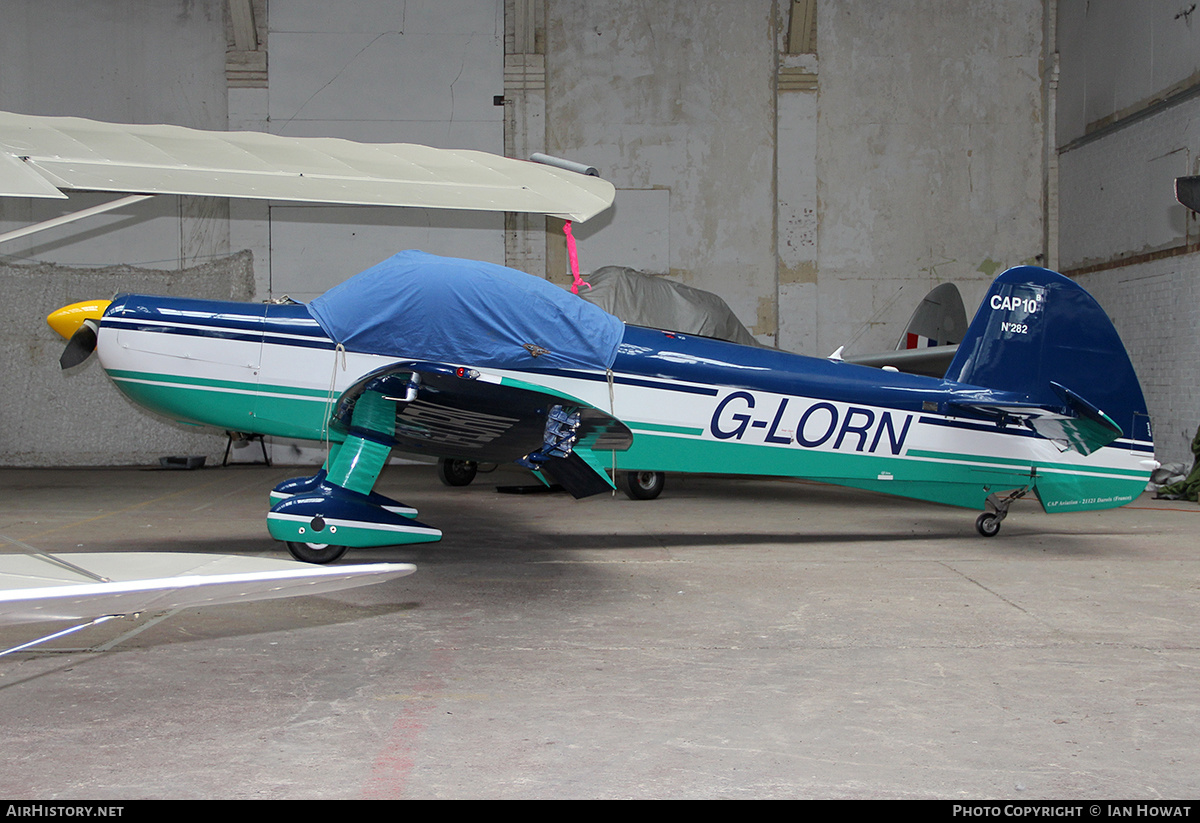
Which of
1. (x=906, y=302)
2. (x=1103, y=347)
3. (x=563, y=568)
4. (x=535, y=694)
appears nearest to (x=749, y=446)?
(x=563, y=568)

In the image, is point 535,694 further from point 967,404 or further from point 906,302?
point 906,302

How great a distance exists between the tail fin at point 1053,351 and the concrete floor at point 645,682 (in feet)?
3.36

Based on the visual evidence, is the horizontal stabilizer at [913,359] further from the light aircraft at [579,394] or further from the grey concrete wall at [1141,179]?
the light aircraft at [579,394]

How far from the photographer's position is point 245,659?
11.4 feet

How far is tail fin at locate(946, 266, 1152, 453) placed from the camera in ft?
20.6

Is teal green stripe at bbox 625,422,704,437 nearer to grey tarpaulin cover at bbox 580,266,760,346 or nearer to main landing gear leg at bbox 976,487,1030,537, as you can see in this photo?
main landing gear leg at bbox 976,487,1030,537

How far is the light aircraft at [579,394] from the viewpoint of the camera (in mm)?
5219

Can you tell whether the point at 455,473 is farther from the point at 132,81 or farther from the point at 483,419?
the point at 132,81

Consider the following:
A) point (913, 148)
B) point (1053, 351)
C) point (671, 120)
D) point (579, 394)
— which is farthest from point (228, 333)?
point (913, 148)

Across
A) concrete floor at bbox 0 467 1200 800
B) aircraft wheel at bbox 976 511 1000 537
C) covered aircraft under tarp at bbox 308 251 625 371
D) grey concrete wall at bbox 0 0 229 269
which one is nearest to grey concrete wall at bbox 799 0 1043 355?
aircraft wheel at bbox 976 511 1000 537

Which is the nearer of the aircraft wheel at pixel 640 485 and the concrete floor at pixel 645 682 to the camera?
the concrete floor at pixel 645 682

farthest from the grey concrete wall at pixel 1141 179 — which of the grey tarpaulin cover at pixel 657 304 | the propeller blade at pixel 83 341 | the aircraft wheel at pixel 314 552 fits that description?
the propeller blade at pixel 83 341
